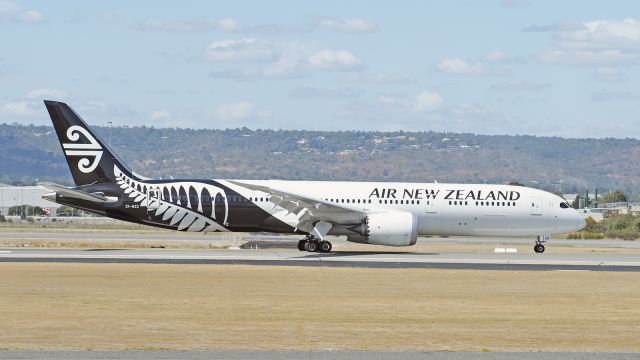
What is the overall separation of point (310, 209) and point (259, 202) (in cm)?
248

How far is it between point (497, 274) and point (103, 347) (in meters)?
21.3

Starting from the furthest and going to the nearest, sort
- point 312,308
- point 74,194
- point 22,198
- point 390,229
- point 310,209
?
point 22,198 < point 310,209 < point 74,194 < point 390,229 < point 312,308

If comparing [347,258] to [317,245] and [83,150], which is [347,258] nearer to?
[317,245]

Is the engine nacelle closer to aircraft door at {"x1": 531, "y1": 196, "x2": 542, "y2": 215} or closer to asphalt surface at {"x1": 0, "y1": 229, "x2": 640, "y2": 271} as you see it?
asphalt surface at {"x1": 0, "y1": 229, "x2": 640, "y2": 271}

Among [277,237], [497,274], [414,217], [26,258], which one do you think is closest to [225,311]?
[497,274]

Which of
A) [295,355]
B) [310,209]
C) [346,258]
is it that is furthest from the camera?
[310,209]

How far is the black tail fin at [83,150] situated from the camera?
171 ft

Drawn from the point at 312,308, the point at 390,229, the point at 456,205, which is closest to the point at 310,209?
the point at 390,229

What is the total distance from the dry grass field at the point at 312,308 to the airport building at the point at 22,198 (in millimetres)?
99820

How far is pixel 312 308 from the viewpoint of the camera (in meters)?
29.9

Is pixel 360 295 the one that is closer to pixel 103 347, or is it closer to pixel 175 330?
pixel 175 330

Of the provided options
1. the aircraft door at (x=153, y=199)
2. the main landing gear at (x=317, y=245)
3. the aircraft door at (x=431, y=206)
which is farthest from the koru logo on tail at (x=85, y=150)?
the aircraft door at (x=431, y=206)

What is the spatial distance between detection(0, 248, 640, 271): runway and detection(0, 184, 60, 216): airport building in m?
89.7

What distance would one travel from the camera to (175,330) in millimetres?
25047
